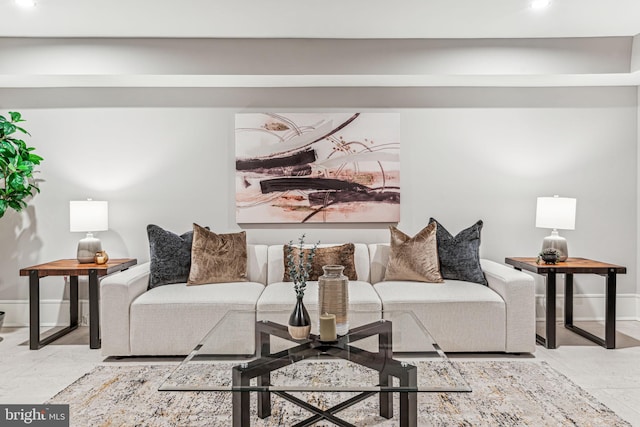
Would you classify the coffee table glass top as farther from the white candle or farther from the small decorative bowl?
the small decorative bowl

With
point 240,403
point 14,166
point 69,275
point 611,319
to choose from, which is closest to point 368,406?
point 240,403

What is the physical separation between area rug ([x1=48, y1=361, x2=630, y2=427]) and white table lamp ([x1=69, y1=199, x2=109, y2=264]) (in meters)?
1.22

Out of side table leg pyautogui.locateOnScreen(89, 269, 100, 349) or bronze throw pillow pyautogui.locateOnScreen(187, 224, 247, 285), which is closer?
side table leg pyautogui.locateOnScreen(89, 269, 100, 349)

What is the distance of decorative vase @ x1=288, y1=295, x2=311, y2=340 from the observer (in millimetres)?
2350

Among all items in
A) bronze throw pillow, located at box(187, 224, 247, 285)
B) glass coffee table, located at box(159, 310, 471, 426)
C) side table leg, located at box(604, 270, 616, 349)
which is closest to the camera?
glass coffee table, located at box(159, 310, 471, 426)

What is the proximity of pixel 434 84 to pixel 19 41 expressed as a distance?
3.34m

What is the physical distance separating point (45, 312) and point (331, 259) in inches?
103

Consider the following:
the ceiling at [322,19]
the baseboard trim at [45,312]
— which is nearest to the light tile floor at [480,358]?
the baseboard trim at [45,312]

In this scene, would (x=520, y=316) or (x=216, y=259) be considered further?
(x=216, y=259)

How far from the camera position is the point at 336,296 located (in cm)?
241

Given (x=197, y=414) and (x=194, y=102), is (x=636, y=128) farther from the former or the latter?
(x=197, y=414)

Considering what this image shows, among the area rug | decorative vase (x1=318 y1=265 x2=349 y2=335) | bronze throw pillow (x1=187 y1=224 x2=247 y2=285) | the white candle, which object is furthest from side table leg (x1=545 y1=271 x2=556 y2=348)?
bronze throw pillow (x1=187 y1=224 x2=247 y2=285)

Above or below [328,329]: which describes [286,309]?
below

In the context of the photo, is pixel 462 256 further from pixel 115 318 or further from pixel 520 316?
pixel 115 318
